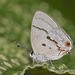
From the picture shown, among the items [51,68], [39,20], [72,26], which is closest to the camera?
[51,68]

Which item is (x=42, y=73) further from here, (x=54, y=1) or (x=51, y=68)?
(x=54, y=1)

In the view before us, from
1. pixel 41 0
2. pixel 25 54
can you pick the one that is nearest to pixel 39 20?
pixel 25 54

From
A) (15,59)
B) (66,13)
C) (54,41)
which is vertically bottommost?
(15,59)

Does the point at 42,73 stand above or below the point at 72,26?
below

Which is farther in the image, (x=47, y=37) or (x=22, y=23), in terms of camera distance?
(x=22, y=23)
